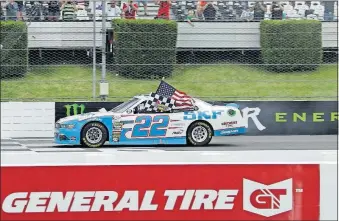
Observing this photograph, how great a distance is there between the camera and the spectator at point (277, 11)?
13560 millimetres

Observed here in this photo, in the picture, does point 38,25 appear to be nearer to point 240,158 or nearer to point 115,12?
point 115,12

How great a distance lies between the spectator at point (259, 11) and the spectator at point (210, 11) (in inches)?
25.4

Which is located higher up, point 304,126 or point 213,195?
point 213,195

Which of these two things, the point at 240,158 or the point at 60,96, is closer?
the point at 240,158

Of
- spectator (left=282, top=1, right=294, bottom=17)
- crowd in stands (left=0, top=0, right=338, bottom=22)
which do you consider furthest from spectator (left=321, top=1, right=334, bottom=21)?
spectator (left=282, top=1, right=294, bottom=17)

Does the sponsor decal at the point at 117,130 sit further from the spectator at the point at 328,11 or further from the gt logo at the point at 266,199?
the gt logo at the point at 266,199

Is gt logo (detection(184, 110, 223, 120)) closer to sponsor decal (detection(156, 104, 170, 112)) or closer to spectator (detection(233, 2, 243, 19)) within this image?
sponsor decal (detection(156, 104, 170, 112))

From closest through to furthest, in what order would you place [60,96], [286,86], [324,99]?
[60,96] → [286,86] → [324,99]

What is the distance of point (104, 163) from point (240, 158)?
0.89 m

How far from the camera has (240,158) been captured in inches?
207

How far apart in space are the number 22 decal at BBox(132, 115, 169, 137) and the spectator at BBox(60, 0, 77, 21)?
2.01 meters

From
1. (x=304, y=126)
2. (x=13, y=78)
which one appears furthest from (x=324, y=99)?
(x=13, y=78)

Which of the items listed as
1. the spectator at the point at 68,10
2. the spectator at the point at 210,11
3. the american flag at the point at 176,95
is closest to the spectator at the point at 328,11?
the spectator at the point at 210,11

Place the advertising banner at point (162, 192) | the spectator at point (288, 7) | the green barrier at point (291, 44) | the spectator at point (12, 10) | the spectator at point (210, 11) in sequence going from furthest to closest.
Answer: the spectator at point (288, 7) → the spectator at point (210, 11) → the green barrier at point (291, 44) → the spectator at point (12, 10) → the advertising banner at point (162, 192)
